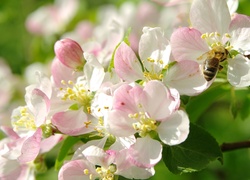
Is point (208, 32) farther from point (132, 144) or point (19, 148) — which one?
point (19, 148)

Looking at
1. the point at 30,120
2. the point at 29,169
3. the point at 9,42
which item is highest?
the point at 30,120

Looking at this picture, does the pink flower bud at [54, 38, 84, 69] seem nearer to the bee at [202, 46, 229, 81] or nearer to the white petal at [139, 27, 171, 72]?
the white petal at [139, 27, 171, 72]

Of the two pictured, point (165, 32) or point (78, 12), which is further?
point (78, 12)

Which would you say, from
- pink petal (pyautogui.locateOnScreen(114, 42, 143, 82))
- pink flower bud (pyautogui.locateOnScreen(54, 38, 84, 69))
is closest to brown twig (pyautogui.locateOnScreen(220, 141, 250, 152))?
pink petal (pyautogui.locateOnScreen(114, 42, 143, 82))

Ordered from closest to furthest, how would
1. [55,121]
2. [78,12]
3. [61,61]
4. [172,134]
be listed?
1. [172,134]
2. [55,121]
3. [61,61]
4. [78,12]

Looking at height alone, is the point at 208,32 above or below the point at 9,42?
above

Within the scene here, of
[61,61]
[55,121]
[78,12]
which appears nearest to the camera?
[55,121]

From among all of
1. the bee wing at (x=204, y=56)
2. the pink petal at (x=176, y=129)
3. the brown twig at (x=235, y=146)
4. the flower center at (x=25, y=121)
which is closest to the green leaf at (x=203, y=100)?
the brown twig at (x=235, y=146)

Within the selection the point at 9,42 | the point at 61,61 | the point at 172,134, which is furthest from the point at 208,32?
the point at 9,42
